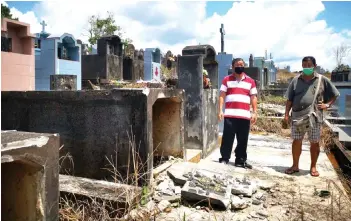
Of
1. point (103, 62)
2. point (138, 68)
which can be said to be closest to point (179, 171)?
point (103, 62)

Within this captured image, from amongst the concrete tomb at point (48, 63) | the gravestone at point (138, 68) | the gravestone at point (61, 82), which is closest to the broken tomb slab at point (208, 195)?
the gravestone at point (61, 82)

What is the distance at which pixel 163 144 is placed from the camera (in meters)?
4.68

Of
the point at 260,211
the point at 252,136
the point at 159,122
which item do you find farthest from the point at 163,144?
the point at 252,136

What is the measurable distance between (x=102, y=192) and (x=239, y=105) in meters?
2.33

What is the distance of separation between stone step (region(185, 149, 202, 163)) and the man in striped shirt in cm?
58

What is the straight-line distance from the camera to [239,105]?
4633 mm

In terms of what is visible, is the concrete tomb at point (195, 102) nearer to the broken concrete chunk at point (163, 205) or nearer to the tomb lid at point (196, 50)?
the tomb lid at point (196, 50)

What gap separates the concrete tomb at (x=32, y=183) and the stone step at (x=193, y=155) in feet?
9.23

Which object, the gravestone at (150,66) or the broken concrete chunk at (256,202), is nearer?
the broken concrete chunk at (256,202)

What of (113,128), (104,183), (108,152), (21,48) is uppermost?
(21,48)

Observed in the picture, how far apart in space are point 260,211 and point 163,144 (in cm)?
184

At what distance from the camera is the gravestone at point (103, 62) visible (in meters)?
14.2

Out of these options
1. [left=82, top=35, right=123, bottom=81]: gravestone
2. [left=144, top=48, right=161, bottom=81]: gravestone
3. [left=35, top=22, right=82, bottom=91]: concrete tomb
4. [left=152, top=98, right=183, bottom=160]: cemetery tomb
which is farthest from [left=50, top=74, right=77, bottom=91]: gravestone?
[left=144, top=48, right=161, bottom=81]: gravestone

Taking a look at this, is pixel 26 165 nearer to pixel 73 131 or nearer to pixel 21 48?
pixel 73 131
